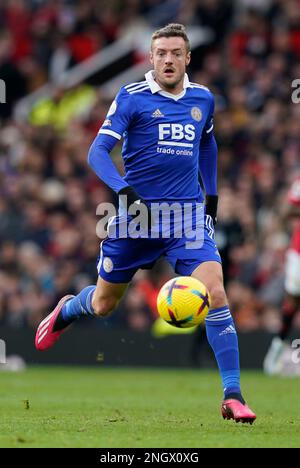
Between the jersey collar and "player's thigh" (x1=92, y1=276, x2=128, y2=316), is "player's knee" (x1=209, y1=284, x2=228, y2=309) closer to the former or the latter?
"player's thigh" (x1=92, y1=276, x2=128, y2=316)

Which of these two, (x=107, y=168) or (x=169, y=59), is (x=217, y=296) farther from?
(x=169, y=59)

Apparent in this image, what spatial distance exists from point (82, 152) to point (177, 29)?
9472 mm

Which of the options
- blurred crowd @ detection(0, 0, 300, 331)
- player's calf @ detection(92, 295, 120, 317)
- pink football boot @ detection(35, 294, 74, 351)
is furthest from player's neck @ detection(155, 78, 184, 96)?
blurred crowd @ detection(0, 0, 300, 331)

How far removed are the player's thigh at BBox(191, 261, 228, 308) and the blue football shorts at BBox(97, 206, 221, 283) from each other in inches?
2.3

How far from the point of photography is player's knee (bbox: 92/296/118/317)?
8.53 m

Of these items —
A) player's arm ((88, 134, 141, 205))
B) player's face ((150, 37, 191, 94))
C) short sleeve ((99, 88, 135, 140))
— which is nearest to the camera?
player's arm ((88, 134, 141, 205))

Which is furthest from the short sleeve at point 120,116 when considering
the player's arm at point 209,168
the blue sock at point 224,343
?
the blue sock at point 224,343

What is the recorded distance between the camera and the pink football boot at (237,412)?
751cm

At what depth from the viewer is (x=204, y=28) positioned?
19688 mm

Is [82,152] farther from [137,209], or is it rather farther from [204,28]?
[137,209]

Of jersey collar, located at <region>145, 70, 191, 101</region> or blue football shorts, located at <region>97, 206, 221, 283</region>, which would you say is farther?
jersey collar, located at <region>145, 70, 191, 101</region>

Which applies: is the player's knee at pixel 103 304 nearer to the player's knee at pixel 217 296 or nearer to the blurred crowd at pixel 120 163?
the player's knee at pixel 217 296

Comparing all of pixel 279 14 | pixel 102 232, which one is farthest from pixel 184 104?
pixel 279 14

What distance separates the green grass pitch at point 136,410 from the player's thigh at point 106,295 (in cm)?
74
